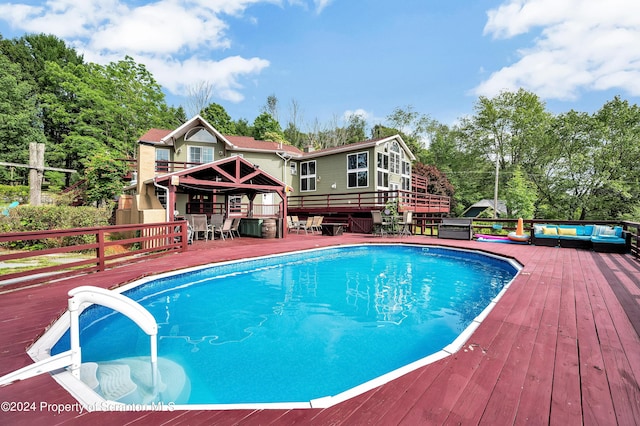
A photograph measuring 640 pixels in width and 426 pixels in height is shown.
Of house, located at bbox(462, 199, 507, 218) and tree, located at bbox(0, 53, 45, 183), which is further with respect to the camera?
house, located at bbox(462, 199, 507, 218)

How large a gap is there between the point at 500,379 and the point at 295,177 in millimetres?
17694

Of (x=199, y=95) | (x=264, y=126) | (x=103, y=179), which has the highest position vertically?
(x=199, y=95)

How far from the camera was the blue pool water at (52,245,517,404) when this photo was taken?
Answer: 2891mm

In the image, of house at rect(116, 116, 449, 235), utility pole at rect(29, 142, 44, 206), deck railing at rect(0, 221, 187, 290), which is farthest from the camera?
house at rect(116, 116, 449, 235)

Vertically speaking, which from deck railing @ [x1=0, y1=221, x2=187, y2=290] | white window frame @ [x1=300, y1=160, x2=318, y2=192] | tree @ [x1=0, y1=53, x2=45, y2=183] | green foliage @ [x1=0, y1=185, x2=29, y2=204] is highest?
tree @ [x1=0, y1=53, x2=45, y2=183]

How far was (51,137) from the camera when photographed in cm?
2492

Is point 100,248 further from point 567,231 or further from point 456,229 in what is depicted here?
point 567,231

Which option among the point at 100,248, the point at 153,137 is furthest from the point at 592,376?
the point at 153,137

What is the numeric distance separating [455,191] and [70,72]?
34706mm

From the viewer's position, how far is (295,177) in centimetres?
1911

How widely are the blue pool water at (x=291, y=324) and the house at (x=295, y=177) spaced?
245 inches

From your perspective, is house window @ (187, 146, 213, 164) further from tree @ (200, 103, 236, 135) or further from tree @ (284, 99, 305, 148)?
tree @ (284, 99, 305, 148)

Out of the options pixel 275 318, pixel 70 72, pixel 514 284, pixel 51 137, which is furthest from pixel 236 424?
pixel 51 137

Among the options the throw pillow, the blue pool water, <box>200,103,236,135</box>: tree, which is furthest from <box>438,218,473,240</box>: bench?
<box>200,103,236,135</box>: tree
